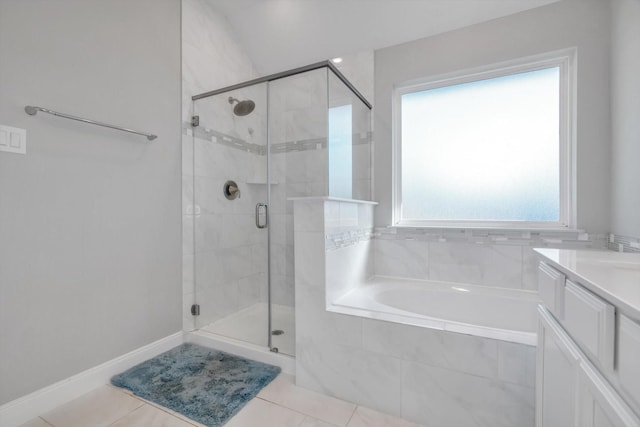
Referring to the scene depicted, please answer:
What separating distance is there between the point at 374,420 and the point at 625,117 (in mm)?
2171

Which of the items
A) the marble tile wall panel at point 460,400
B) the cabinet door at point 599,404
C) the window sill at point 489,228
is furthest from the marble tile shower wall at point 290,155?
the cabinet door at point 599,404

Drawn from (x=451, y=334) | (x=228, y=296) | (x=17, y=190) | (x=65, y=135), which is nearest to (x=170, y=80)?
(x=65, y=135)

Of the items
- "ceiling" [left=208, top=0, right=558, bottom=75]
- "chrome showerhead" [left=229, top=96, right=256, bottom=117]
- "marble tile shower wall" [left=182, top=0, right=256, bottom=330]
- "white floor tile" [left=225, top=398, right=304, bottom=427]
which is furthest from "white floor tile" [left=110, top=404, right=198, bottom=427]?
"ceiling" [left=208, top=0, right=558, bottom=75]

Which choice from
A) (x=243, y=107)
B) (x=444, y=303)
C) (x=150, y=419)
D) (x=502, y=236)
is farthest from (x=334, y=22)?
(x=150, y=419)

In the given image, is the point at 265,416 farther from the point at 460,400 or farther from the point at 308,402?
the point at 460,400

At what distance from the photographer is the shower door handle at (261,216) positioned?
2102 mm

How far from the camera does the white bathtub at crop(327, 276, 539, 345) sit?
5.40ft

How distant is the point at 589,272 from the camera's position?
2.35 feet

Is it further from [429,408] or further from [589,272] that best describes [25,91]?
[429,408]

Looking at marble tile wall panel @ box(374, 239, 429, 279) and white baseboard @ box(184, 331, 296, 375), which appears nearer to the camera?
white baseboard @ box(184, 331, 296, 375)

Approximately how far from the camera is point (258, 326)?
2.12 meters

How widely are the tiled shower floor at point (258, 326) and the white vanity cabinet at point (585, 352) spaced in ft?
4.48

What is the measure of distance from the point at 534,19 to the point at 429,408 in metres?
2.54

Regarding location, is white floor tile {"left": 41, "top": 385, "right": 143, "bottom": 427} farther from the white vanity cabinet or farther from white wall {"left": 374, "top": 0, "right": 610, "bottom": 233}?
white wall {"left": 374, "top": 0, "right": 610, "bottom": 233}
